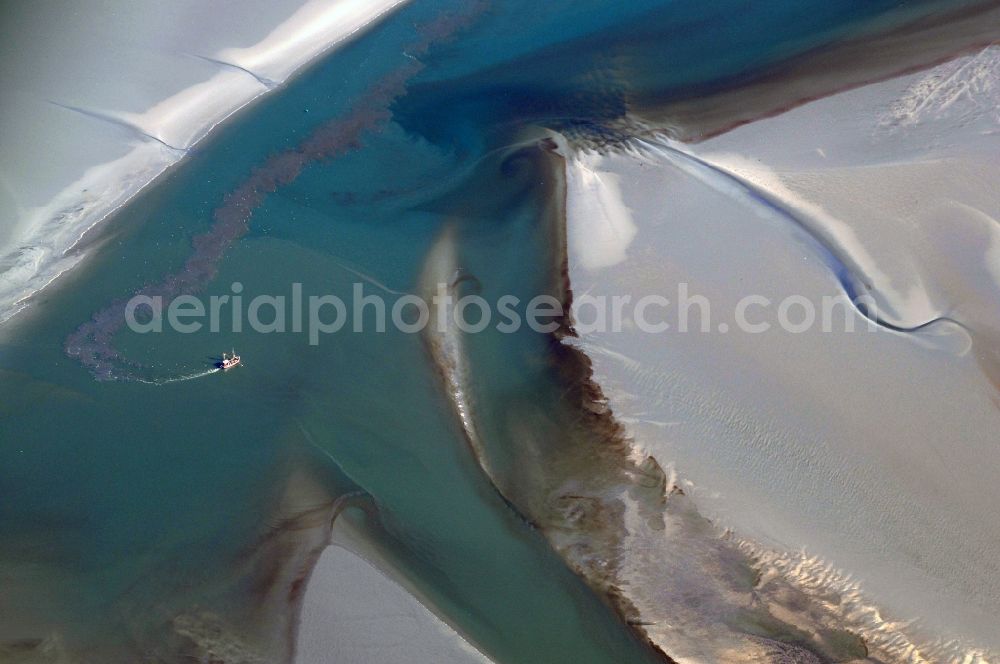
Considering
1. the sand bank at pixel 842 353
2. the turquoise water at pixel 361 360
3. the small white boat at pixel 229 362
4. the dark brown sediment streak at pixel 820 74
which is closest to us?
the sand bank at pixel 842 353

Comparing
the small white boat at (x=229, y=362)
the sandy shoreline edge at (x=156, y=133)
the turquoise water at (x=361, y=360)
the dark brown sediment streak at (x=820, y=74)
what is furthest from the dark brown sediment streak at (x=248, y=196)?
the dark brown sediment streak at (x=820, y=74)

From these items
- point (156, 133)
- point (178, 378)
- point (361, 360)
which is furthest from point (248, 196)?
point (361, 360)

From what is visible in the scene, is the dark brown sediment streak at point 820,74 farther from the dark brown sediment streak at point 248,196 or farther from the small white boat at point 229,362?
the small white boat at point 229,362

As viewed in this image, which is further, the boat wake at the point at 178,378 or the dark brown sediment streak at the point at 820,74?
the dark brown sediment streak at the point at 820,74

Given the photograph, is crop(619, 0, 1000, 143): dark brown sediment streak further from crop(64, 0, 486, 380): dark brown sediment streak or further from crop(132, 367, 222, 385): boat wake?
crop(132, 367, 222, 385): boat wake

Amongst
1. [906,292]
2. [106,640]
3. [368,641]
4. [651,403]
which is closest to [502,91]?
[651,403]

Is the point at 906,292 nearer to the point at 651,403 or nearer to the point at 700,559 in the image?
the point at 651,403

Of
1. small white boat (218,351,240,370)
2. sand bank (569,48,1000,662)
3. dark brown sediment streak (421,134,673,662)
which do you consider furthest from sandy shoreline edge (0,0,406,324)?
sand bank (569,48,1000,662)
